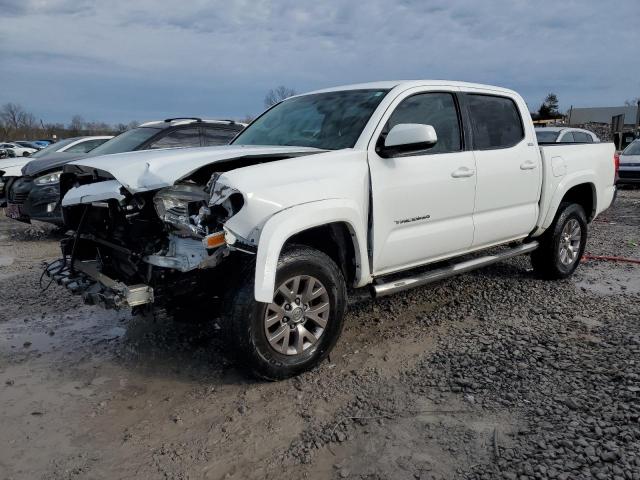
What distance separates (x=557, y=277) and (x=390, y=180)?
9.72ft

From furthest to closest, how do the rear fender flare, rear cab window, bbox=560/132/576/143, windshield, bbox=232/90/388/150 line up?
rear cab window, bbox=560/132/576/143 → the rear fender flare → windshield, bbox=232/90/388/150

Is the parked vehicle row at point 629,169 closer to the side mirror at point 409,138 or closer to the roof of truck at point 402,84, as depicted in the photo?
the roof of truck at point 402,84

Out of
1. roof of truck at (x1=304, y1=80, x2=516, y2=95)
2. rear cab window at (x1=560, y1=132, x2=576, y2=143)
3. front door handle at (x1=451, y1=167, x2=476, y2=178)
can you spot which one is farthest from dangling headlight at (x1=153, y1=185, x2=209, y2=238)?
rear cab window at (x1=560, y1=132, x2=576, y2=143)

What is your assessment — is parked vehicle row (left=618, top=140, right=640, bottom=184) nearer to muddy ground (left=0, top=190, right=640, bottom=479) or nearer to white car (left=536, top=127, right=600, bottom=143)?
white car (left=536, top=127, right=600, bottom=143)

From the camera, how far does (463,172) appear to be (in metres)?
4.44

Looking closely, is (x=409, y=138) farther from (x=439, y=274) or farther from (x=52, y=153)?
(x=52, y=153)

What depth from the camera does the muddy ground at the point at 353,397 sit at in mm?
2695

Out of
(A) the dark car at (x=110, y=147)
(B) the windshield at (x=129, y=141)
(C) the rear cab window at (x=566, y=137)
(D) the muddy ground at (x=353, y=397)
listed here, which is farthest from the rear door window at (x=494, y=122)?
(C) the rear cab window at (x=566, y=137)

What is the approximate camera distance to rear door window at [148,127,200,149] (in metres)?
7.70

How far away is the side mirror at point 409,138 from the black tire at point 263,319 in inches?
36.1

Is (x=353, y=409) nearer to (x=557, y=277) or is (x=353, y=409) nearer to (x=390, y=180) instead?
(x=390, y=180)

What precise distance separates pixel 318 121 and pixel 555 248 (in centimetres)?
298

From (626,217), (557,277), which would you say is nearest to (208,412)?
(557,277)

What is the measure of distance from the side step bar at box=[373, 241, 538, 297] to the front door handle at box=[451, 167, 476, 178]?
763 millimetres
